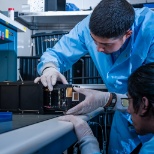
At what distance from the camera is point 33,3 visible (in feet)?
9.19

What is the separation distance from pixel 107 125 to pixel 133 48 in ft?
3.58

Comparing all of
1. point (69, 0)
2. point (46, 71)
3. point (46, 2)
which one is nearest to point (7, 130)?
point (46, 71)

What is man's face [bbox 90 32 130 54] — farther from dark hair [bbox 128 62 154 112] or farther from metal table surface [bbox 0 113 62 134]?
metal table surface [bbox 0 113 62 134]

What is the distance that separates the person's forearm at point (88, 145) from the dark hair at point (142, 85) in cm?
23

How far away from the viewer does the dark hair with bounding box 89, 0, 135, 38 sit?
3.74 feet

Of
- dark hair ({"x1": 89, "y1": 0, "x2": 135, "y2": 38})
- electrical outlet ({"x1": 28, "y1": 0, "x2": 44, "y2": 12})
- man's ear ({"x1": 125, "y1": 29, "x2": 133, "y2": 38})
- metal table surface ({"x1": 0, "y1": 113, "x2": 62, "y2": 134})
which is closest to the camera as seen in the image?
metal table surface ({"x1": 0, "y1": 113, "x2": 62, "y2": 134})

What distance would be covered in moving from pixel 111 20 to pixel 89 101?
0.35 m

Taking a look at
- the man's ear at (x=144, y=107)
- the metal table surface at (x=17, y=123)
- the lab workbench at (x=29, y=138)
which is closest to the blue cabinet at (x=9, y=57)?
the metal table surface at (x=17, y=123)

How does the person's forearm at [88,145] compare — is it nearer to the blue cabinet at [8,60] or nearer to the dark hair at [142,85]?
the dark hair at [142,85]

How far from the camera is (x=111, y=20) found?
1.14 metres

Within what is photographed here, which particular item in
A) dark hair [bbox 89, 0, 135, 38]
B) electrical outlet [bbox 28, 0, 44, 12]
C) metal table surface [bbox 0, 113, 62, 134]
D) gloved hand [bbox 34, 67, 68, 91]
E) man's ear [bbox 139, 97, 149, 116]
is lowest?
metal table surface [bbox 0, 113, 62, 134]

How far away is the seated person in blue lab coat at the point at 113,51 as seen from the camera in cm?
117

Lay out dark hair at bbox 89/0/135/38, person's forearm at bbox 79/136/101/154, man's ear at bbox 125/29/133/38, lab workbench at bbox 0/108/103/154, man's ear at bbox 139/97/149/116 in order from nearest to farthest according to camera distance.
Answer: lab workbench at bbox 0/108/103/154
man's ear at bbox 139/97/149/116
person's forearm at bbox 79/136/101/154
dark hair at bbox 89/0/135/38
man's ear at bbox 125/29/133/38

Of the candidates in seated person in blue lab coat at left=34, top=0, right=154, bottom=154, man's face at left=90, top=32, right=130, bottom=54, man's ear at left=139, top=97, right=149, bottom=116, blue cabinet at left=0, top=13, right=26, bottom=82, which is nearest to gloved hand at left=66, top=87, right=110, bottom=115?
seated person in blue lab coat at left=34, top=0, right=154, bottom=154
